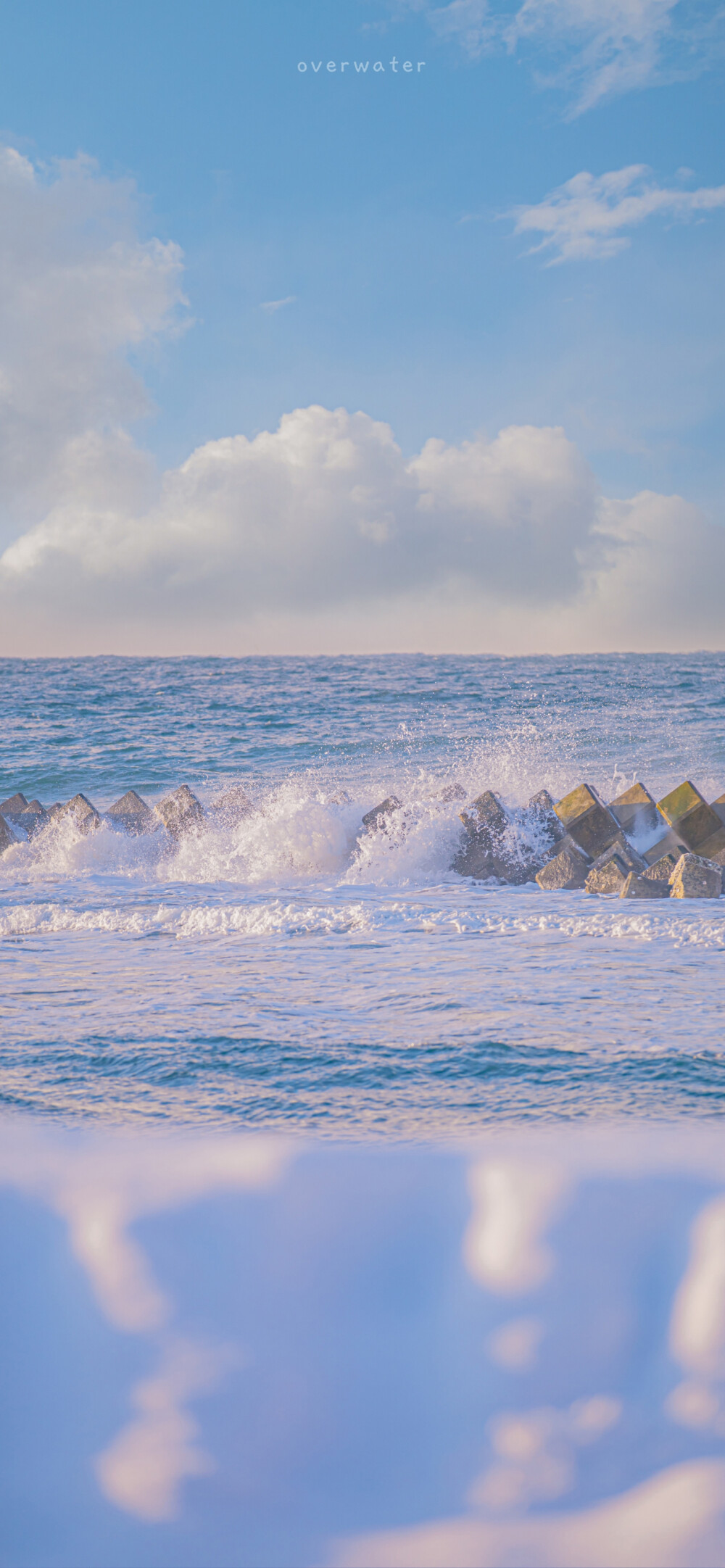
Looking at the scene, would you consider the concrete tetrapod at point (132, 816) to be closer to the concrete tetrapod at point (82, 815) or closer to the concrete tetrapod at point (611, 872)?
the concrete tetrapod at point (82, 815)

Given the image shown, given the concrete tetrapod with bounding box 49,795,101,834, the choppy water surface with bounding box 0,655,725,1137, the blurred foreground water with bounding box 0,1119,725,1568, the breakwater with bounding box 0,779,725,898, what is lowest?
the blurred foreground water with bounding box 0,1119,725,1568

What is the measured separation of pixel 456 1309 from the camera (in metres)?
1.96

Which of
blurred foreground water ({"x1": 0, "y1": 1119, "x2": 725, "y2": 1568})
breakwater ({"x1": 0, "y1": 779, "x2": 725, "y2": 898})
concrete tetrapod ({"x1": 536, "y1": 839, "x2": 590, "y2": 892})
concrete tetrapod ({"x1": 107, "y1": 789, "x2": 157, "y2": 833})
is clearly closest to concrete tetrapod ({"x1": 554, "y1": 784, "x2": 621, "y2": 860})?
breakwater ({"x1": 0, "y1": 779, "x2": 725, "y2": 898})

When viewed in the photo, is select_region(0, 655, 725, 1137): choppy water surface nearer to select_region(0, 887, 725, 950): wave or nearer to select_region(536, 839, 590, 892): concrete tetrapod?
select_region(0, 887, 725, 950): wave

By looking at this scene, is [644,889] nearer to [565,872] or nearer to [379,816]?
[565,872]

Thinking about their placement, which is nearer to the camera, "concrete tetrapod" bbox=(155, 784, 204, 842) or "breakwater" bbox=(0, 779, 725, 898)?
"breakwater" bbox=(0, 779, 725, 898)

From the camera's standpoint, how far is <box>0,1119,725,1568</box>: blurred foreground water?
5.38 feet

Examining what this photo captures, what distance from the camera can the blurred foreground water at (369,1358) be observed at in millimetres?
1639

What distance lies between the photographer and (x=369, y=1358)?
1.88 meters

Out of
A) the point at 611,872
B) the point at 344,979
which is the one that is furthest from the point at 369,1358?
the point at 611,872

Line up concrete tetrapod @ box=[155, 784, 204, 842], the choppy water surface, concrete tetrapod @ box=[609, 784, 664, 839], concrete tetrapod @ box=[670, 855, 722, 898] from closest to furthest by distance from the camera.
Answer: the choppy water surface < concrete tetrapod @ box=[670, 855, 722, 898] < concrete tetrapod @ box=[609, 784, 664, 839] < concrete tetrapod @ box=[155, 784, 204, 842]

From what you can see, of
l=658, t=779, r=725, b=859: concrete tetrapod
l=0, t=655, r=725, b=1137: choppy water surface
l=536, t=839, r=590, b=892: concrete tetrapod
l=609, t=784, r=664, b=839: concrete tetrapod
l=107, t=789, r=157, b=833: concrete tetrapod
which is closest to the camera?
l=0, t=655, r=725, b=1137: choppy water surface

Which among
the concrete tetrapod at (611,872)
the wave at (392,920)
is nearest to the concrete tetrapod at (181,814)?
the wave at (392,920)

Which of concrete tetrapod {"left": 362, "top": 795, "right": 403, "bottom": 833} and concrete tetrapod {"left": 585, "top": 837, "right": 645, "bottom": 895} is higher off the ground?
concrete tetrapod {"left": 362, "top": 795, "right": 403, "bottom": 833}
